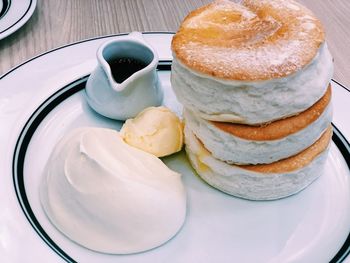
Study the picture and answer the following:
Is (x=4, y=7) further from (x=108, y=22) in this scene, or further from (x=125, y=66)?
(x=125, y=66)

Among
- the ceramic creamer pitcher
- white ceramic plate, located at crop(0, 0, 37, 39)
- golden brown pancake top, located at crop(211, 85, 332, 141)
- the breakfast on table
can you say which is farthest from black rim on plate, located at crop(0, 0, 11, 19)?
golden brown pancake top, located at crop(211, 85, 332, 141)

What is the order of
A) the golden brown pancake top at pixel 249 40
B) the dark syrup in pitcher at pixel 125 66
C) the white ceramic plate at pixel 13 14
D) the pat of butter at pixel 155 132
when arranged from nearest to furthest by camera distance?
the golden brown pancake top at pixel 249 40, the pat of butter at pixel 155 132, the dark syrup in pitcher at pixel 125 66, the white ceramic plate at pixel 13 14

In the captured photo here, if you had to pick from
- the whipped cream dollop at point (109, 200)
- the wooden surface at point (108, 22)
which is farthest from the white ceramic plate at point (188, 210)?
the wooden surface at point (108, 22)

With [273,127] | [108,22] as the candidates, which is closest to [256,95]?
[273,127]

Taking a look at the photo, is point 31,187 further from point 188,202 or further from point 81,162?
point 188,202

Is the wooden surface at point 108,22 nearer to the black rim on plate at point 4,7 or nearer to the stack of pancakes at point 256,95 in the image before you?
the black rim on plate at point 4,7

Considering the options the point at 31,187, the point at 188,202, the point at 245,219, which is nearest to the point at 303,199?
the point at 245,219

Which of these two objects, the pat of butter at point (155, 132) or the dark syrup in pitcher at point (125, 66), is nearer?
the pat of butter at point (155, 132)
